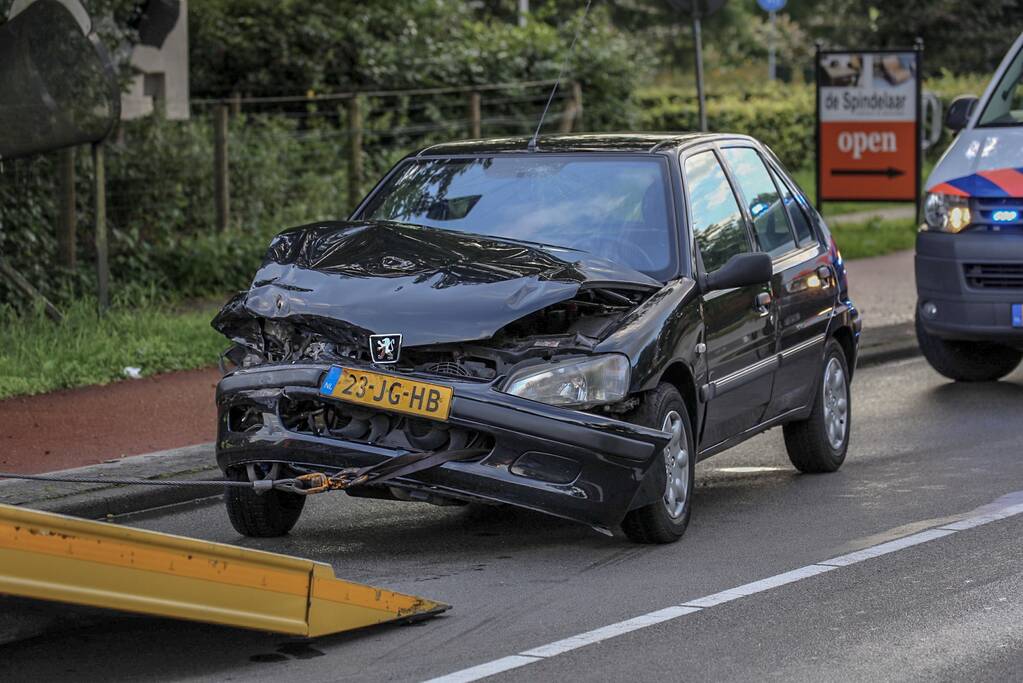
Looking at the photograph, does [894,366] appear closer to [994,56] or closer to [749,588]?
[749,588]

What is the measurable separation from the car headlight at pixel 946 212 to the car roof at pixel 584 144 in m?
2.77

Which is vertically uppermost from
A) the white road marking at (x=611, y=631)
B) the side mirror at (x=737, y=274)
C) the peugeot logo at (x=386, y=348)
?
the side mirror at (x=737, y=274)

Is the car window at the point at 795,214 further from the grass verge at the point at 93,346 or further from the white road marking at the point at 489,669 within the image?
the grass verge at the point at 93,346

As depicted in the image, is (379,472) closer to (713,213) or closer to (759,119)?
(713,213)

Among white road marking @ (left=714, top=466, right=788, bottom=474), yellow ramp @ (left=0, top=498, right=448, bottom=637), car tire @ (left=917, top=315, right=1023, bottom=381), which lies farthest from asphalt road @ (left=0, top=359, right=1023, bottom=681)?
car tire @ (left=917, top=315, right=1023, bottom=381)

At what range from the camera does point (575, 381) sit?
654 centimetres

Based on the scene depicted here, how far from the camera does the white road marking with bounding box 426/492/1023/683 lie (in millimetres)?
5414

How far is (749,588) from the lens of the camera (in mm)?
6387

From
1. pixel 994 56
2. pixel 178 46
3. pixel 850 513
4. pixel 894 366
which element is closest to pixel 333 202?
pixel 178 46

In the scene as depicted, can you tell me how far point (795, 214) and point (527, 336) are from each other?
2.54 metres

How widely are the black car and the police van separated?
2683mm

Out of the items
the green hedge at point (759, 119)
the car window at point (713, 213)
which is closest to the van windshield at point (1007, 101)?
the car window at point (713, 213)

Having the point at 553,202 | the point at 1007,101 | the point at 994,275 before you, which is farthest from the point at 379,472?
the point at 1007,101

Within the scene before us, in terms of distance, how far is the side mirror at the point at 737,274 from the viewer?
732 cm
